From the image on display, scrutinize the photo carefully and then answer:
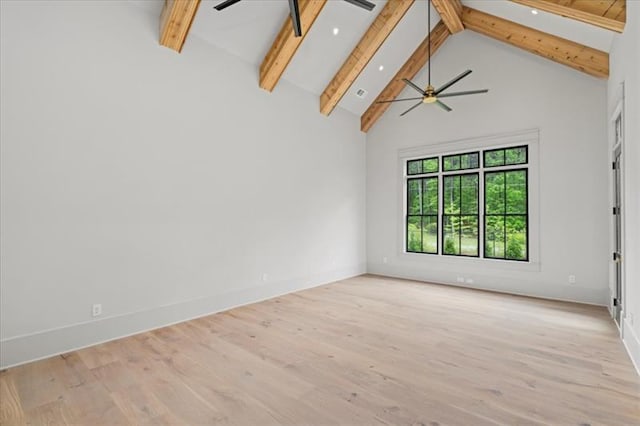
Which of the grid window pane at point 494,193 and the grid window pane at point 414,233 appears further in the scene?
the grid window pane at point 414,233

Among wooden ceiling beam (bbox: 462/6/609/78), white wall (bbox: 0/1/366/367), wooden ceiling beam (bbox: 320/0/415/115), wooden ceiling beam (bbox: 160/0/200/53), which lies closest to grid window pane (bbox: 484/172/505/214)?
wooden ceiling beam (bbox: 462/6/609/78)

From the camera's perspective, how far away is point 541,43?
5066 mm

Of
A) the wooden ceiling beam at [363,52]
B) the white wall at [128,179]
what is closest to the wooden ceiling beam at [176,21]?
the white wall at [128,179]

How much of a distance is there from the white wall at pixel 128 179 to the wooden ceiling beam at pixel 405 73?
214cm

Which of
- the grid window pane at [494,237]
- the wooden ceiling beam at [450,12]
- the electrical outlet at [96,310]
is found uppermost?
the wooden ceiling beam at [450,12]

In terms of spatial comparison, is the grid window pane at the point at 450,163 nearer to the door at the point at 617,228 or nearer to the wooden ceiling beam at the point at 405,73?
the wooden ceiling beam at the point at 405,73

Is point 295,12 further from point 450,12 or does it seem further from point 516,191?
point 516,191

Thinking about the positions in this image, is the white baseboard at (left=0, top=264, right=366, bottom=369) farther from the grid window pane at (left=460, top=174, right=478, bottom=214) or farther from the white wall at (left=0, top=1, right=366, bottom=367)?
the grid window pane at (left=460, top=174, right=478, bottom=214)

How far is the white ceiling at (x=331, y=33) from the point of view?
444 cm

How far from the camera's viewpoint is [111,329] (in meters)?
3.67

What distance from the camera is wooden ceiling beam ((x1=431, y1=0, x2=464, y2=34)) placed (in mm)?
5426

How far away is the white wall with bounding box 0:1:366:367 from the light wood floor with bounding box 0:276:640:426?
1.62 ft

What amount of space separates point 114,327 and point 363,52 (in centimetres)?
545

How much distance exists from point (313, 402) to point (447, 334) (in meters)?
2.01
